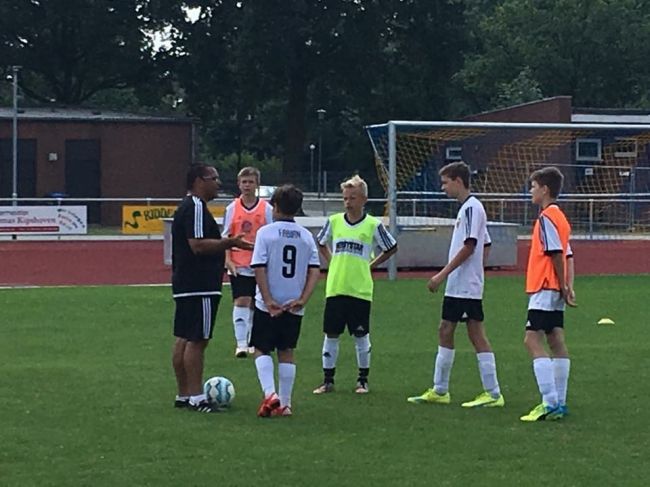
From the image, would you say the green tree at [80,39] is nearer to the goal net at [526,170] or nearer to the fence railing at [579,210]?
the goal net at [526,170]

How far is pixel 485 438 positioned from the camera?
8.65m

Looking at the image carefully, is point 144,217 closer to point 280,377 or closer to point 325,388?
point 325,388

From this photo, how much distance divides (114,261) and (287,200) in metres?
19.9

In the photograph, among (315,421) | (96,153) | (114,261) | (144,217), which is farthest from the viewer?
(96,153)

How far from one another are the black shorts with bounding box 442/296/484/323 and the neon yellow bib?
1.00 metres

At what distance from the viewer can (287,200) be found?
9.48m

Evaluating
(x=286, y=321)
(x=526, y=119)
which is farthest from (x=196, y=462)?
(x=526, y=119)

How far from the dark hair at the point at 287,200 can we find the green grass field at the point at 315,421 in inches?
58.8

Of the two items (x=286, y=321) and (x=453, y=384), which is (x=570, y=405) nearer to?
(x=453, y=384)

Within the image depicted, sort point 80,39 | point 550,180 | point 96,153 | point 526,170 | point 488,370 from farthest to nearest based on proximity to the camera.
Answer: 1. point 80,39
2. point 96,153
3. point 526,170
4. point 488,370
5. point 550,180

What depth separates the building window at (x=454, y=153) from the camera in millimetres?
29750

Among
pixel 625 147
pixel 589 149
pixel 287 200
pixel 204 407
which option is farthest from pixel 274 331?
pixel 589 149

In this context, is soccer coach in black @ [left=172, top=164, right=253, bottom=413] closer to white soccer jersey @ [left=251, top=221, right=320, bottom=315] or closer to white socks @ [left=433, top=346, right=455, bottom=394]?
white soccer jersey @ [left=251, top=221, right=320, bottom=315]

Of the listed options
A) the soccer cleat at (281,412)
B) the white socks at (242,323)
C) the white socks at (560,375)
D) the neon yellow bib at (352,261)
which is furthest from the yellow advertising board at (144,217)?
the white socks at (560,375)
